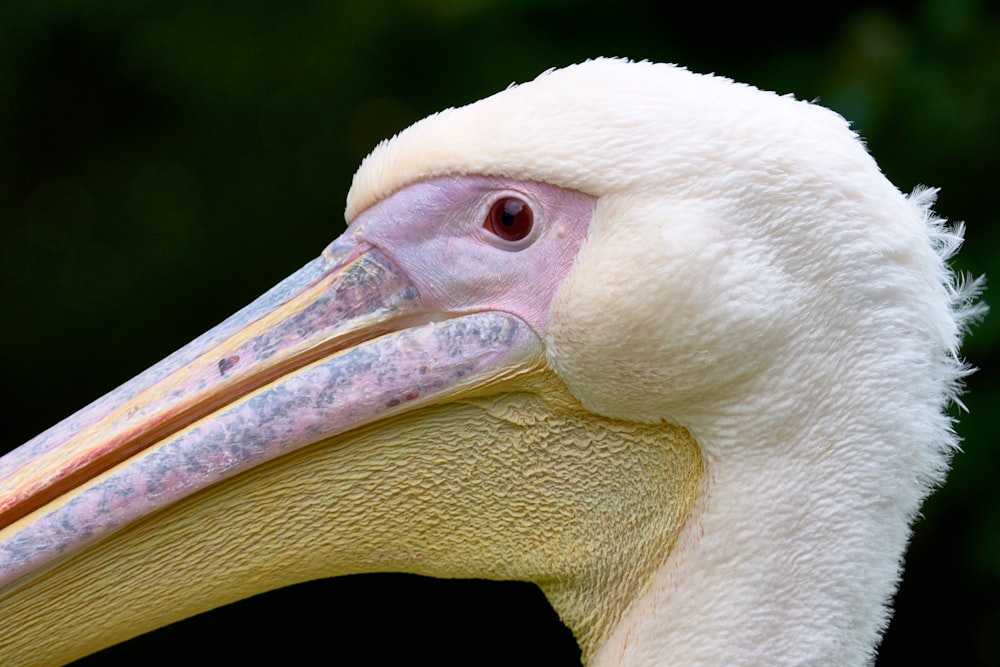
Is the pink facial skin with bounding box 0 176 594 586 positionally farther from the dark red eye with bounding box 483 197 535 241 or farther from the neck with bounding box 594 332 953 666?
the neck with bounding box 594 332 953 666

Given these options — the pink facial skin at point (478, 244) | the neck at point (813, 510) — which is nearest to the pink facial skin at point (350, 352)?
the pink facial skin at point (478, 244)

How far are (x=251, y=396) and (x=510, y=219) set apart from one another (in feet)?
1.49

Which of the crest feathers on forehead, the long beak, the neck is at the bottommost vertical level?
the neck

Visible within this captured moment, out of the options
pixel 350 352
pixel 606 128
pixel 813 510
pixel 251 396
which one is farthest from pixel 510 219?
pixel 813 510

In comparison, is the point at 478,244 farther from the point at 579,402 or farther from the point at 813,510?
the point at 813,510

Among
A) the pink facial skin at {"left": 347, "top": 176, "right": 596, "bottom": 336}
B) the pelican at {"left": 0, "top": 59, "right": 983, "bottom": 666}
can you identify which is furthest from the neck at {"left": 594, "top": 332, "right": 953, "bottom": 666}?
the pink facial skin at {"left": 347, "top": 176, "right": 596, "bottom": 336}

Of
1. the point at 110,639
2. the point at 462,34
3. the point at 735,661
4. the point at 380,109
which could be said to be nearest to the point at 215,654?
the point at 380,109

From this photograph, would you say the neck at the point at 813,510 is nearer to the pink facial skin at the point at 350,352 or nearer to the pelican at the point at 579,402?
the pelican at the point at 579,402

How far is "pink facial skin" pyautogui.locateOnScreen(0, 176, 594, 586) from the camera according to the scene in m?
1.58

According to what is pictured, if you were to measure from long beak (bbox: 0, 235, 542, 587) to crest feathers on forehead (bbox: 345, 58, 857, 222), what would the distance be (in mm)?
219

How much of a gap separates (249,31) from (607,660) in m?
2.81

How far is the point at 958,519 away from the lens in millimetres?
3535

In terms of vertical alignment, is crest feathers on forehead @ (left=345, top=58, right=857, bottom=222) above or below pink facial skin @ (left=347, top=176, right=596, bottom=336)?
above

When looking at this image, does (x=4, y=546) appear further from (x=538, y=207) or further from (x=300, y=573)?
(x=538, y=207)
